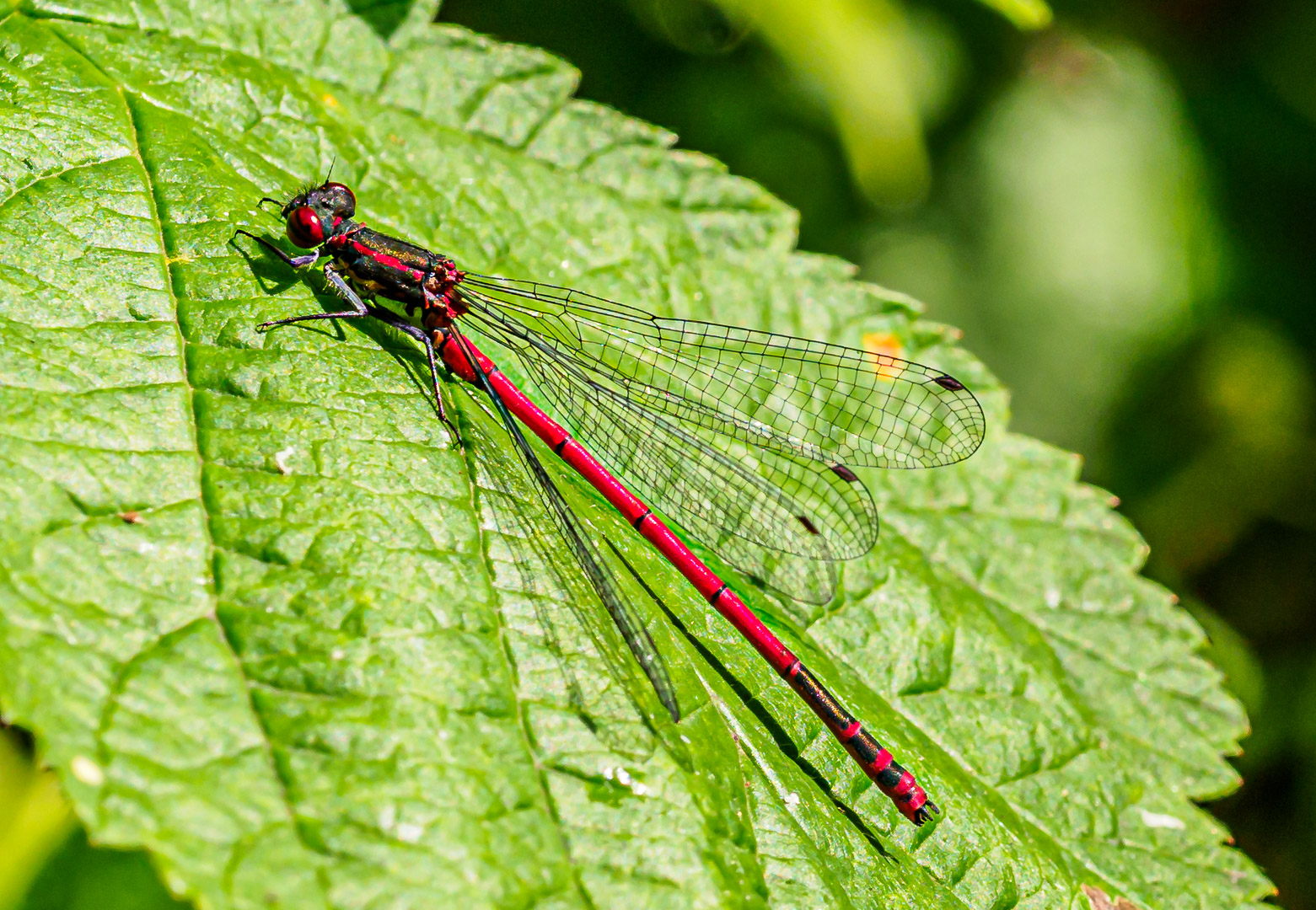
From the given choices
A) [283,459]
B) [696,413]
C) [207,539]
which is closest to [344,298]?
[283,459]

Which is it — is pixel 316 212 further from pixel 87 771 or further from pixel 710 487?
pixel 87 771

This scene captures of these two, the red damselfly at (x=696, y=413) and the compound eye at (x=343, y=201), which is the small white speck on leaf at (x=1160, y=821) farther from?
the compound eye at (x=343, y=201)

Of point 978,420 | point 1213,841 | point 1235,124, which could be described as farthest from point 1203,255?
point 1213,841

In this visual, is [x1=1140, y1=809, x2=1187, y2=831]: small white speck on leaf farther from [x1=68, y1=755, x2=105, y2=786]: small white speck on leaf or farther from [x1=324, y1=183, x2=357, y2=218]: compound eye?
[x1=324, y1=183, x2=357, y2=218]: compound eye

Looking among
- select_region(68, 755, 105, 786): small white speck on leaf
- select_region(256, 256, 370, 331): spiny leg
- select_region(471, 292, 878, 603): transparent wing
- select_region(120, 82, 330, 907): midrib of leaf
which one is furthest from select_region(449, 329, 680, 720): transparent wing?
select_region(68, 755, 105, 786): small white speck on leaf

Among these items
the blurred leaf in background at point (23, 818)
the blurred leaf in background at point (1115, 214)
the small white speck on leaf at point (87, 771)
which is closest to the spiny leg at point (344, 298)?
the small white speck on leaf at point (87, 771)

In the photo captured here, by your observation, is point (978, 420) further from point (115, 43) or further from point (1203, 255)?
point (1203, 255)
